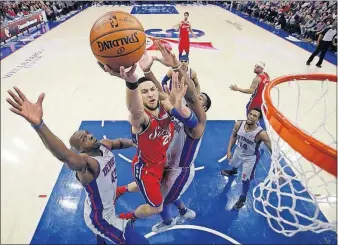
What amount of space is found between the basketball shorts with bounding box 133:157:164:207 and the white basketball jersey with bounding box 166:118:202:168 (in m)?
0.18

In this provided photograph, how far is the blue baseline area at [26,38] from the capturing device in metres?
9.61

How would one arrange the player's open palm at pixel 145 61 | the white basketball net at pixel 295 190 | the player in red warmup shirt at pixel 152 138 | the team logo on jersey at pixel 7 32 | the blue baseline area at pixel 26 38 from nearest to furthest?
the white basketball net at pixel 295 190 → the player in red warmup shirt at pixel 152 138 → the player's open palm at pixel 145 61 → the blue baseline area at pixel 26 38 → the team logo on jersey at pixel 7 32

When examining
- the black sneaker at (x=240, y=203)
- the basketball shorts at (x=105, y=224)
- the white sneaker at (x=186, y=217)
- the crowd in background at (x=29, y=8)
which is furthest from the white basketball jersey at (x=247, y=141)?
the crowd in background at (x=29, y=8)

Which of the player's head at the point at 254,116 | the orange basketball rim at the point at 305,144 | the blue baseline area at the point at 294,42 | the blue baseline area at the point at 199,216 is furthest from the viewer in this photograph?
the blue baseline area at the point at 294,42

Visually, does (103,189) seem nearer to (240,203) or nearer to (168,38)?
(240,203)

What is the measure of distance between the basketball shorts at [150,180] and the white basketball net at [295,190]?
35.8 inches

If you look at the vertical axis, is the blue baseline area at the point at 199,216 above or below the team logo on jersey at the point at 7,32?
above

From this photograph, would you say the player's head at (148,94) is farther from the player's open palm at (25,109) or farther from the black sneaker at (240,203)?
the black sneaker at (240,203)

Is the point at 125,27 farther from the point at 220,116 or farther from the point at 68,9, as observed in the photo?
the point at 68,9

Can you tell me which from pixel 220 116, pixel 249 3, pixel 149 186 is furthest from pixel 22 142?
pixel 249 3

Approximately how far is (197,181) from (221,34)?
34.3 feet

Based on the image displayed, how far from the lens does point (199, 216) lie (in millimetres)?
3146

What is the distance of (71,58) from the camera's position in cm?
891

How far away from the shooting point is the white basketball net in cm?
210
